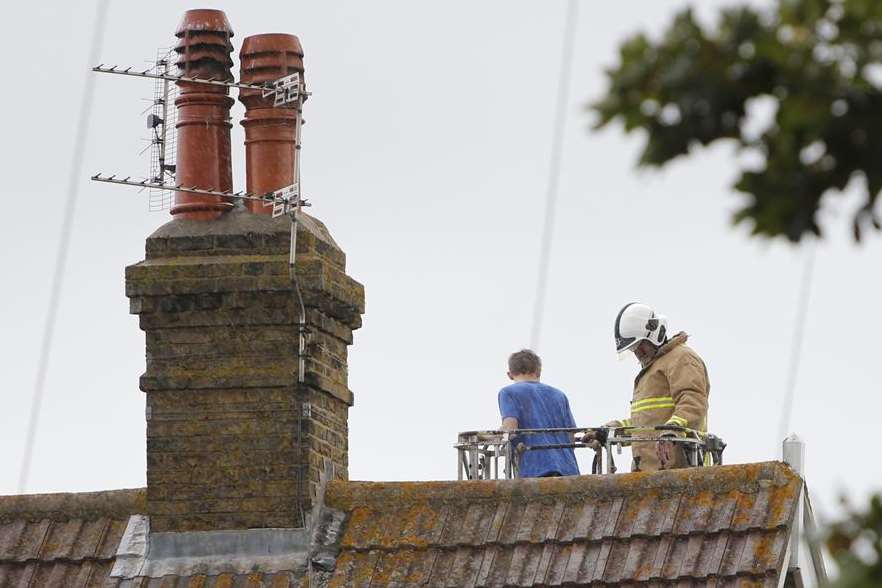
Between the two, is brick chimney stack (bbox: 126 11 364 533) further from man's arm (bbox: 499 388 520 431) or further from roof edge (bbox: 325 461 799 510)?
man's arm (bbox: 499 388 520 431)

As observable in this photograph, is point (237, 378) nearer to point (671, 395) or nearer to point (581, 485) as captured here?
point (581, 485)

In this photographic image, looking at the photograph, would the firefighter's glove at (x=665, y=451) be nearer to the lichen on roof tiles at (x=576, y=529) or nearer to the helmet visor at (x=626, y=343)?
the lichen on roof tiles at (x=576, y=529)

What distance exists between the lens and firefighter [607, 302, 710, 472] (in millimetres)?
12719

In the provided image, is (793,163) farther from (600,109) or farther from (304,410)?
(304,410)

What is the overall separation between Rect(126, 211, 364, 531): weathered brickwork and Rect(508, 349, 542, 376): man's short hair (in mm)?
961

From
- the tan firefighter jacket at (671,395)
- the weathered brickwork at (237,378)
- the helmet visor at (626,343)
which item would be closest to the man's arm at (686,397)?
the tan firefighter jacket at (671,395)

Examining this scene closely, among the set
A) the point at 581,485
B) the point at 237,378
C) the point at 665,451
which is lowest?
the point at 581,485

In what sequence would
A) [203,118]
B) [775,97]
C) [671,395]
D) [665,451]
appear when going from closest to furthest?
1. [775,97]
2. [665,451]
3. [671,395]
4. [203,118]

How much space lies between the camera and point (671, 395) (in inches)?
506

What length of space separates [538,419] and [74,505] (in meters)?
2.63

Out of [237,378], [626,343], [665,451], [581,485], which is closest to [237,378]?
[237,378]

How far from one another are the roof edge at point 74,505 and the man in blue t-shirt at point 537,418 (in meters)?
1.98

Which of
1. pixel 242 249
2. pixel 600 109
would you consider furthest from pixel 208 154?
pixel 600 109

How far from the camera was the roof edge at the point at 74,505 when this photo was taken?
1338 centimetres
